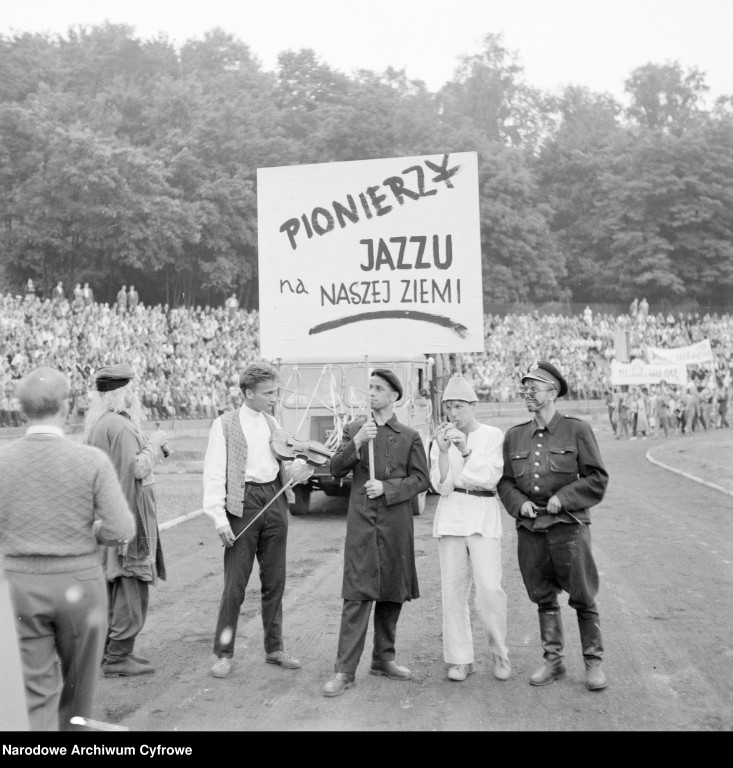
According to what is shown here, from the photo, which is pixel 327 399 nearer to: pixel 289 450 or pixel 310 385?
pixel 310 385

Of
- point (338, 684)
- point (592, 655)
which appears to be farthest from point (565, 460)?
point (338, 684)

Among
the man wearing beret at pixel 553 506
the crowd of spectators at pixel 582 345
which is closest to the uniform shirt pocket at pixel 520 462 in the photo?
the man wearing beret at pixel 553 506

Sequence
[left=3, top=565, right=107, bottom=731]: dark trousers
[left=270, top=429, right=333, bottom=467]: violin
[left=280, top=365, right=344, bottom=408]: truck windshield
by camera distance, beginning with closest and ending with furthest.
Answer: [left=3, top=565, right=107, bottom=731]: dark trousers < [left=270, top=429, right=333, bottom=467]: violin < [left=280, top=365, right=344, bottom=408]: truck windshield

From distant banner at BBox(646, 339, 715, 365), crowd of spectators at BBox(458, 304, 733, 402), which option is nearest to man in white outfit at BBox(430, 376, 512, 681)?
distant banner at BBox(646, 339, 715, 365)

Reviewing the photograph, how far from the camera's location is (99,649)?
165 inches

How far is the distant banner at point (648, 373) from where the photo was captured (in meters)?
34.7

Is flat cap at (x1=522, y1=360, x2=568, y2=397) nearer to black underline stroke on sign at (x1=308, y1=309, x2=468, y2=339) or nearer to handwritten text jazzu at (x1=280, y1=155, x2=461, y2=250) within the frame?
black underline stroke on sign at (x1=308, y1=309, x2=468, y2=339)

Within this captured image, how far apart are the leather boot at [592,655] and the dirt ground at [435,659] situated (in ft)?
0.27

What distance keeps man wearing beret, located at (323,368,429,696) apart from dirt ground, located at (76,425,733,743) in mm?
285

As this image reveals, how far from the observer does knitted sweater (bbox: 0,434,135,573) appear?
408 centimetres

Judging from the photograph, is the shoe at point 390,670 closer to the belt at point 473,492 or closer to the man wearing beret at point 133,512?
the belt at point 473,492
